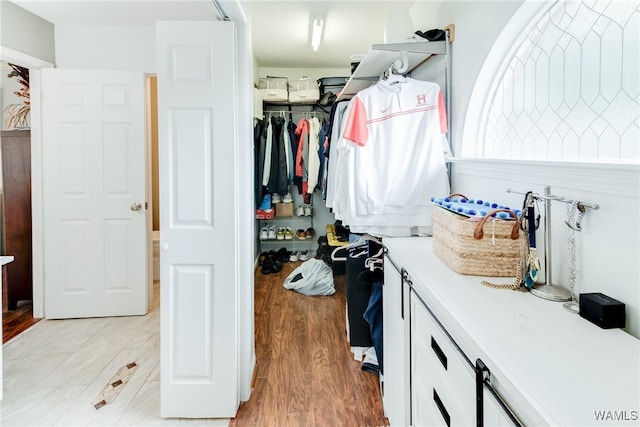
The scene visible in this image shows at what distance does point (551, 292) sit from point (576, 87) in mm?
678

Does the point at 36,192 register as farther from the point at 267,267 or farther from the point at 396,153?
the point at 396,153

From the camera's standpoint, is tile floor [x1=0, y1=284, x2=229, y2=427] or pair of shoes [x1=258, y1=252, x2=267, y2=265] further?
pair of shoes [x1=258, y1=252, x2=267, y2=265]

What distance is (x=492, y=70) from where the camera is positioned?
5.56 ft

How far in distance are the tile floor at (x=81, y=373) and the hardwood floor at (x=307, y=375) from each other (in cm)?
28

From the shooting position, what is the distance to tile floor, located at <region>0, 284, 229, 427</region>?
5.98 ft

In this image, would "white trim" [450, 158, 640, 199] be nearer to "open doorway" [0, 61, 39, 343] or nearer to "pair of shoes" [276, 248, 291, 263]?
"pair of shoes" [276, 248, 291, 263]

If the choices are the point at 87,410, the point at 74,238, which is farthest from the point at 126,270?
the point at 87,410

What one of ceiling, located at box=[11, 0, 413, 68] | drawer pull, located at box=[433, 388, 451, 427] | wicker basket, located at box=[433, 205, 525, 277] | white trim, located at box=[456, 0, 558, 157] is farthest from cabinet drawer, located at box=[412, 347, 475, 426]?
ceiling, located at box=[11, 0, 413, 68]

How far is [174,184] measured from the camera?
1.74 m

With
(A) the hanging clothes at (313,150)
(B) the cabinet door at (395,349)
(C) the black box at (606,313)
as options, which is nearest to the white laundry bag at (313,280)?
(A) the hanging clothes at (313,150)

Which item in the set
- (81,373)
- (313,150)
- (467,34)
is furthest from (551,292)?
(313,150)

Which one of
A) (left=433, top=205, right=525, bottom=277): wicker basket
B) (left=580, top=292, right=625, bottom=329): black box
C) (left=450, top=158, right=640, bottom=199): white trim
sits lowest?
(left=580, top=292, right=625, bottom=329): black box

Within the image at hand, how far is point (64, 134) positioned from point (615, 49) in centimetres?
342

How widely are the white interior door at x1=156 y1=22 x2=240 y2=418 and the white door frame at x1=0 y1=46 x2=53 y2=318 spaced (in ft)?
6.30
